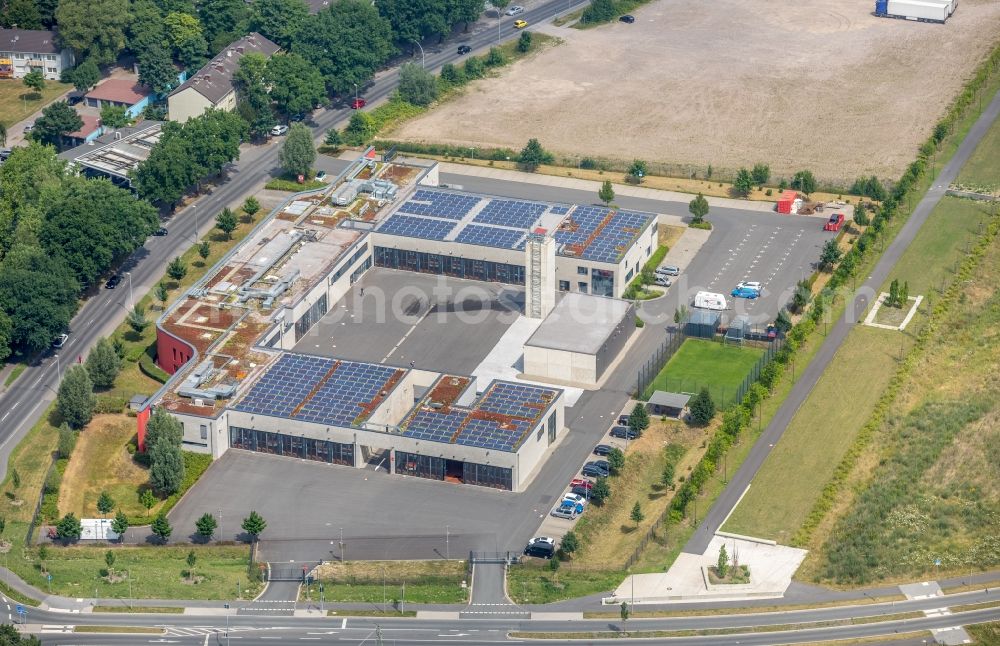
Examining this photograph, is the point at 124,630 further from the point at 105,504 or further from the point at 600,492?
the point at 600,492

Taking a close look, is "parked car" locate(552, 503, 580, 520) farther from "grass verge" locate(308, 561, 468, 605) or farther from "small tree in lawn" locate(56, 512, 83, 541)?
"small tree in lawn" locate(56, 512, 83, 541)

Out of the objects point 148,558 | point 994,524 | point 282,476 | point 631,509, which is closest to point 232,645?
point 148,558

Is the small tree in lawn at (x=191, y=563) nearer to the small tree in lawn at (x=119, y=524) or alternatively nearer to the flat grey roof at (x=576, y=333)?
the small tree in lawn at (x=119, y=524)

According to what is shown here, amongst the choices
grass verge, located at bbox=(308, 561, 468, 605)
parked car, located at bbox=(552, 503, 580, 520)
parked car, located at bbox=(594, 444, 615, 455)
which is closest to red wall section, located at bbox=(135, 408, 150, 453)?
grass verge, located at bbox=(308, 561, 468, 605)

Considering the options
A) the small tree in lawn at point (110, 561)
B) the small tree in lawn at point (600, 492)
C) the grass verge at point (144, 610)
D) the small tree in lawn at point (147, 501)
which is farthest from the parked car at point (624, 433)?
the small tree in lawn at point (110, 561)

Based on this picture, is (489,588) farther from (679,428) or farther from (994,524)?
(994,524)
